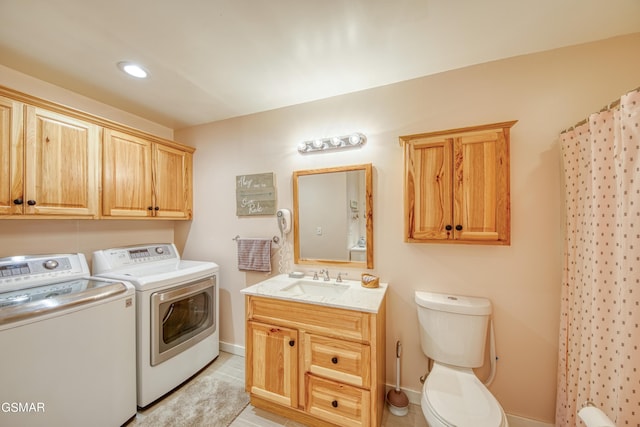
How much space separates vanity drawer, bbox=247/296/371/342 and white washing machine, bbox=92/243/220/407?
26.1 inches

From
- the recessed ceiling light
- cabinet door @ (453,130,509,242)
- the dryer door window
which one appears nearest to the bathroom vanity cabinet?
the dryer door window

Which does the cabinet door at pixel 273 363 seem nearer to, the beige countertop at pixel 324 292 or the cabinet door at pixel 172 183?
the beige countertop at pixel 324 292

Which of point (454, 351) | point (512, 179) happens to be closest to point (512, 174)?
point (512, 179)

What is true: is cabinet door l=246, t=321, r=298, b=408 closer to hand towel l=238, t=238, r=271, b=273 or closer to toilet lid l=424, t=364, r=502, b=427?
hand towel l=238, t=238, r=271, b=273

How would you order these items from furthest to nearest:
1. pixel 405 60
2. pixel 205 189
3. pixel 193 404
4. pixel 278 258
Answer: pixel 205 189 < pixel 278 258 < pixel 193 404 < pixel 405 60

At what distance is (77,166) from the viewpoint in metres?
1.75

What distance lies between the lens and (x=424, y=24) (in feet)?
4.28

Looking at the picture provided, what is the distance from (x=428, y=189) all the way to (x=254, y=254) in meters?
1.65

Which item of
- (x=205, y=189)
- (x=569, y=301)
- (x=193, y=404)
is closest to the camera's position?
(x=569, y=301)

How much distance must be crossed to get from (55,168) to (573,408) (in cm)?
359

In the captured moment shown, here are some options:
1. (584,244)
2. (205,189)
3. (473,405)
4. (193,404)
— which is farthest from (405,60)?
(193,404)

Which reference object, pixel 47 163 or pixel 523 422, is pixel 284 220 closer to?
pixel 47 163

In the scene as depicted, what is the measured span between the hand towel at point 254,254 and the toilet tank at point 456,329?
1385mm

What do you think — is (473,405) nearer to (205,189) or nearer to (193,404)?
(193,404)
